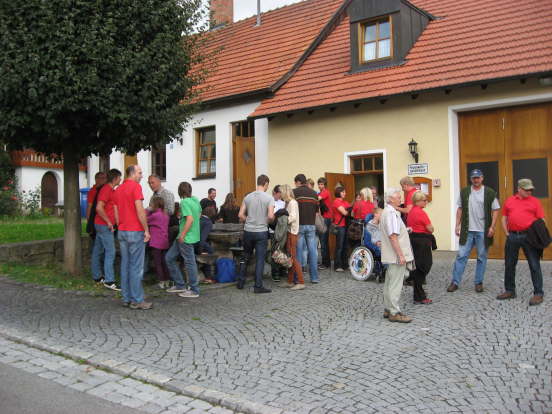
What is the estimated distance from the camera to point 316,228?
1007 centimetres

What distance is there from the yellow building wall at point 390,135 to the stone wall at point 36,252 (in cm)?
653

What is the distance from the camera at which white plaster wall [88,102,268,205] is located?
16.0 meters

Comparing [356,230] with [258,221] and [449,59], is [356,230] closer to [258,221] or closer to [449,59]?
[258,221]

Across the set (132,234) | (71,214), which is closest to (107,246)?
(71,214)

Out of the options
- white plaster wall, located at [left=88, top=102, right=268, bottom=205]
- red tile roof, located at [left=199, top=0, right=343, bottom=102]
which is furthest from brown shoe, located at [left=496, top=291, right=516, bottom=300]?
red tile roof, located at [left=199, top=0, right=343, bottom=102]

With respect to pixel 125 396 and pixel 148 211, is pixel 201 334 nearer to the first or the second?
pixel 125 396

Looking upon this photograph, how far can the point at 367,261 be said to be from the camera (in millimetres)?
9219

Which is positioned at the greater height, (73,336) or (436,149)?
(436,149)

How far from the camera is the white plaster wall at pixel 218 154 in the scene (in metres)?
16.0

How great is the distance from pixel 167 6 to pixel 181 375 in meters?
5.79

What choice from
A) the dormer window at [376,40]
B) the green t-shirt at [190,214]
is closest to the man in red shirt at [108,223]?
the green t-shirt at [190,214]

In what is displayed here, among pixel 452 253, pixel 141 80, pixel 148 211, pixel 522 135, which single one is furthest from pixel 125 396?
pixel 522 135

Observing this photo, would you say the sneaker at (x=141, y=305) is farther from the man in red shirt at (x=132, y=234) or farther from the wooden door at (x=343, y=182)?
the wooden door at (x=343, y=182)

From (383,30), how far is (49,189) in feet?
76.8
